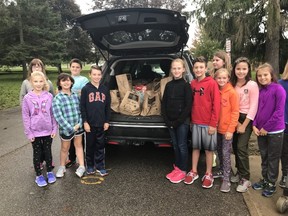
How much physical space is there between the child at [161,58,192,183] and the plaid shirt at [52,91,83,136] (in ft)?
3.90

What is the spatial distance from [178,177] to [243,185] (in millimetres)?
822

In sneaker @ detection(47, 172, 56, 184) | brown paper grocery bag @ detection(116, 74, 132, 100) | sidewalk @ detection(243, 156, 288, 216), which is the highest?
brown paper grocery bag @ detection(116, 74, 132, 100)

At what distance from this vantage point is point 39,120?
12.3 feet

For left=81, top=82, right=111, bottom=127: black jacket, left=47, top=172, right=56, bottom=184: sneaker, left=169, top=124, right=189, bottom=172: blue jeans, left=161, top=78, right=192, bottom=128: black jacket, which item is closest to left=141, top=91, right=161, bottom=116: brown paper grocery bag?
left=161, top=78, right=192, bottom=128: black jacket

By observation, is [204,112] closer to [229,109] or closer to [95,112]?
[229,109]

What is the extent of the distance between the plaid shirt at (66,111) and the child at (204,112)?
158cm

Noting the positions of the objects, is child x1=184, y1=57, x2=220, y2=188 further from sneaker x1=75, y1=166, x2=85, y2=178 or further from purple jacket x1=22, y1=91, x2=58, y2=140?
purple jacket x1=22, y1=91, x2=58, y2=140

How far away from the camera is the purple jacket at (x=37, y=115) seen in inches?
146

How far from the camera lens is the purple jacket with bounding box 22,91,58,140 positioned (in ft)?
12.2

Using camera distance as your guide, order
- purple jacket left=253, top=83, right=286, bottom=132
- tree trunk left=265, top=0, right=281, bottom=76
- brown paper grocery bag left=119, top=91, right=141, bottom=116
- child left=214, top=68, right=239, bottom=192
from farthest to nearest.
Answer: tree trunk left=265, top=0, right=281, bottom=76 < brown paper grocery bag left=119, top=91, right=141, bottom=116 < child left=214, top=68, right=239, bottom=192 < purple jacket left=253, top=83, right=286, bottom=132

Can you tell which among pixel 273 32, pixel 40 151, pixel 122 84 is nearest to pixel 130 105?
pixel 122 84

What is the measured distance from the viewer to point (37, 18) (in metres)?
26.7

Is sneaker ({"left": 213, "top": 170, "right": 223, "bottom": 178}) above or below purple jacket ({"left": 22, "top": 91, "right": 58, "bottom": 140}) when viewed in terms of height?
below

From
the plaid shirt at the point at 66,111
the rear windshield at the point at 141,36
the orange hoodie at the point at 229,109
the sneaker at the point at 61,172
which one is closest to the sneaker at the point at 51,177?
the sneaker at the point at 61,172
